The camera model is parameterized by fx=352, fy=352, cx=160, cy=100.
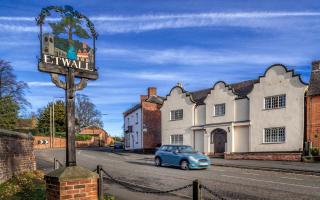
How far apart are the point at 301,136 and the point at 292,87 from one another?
167 inches

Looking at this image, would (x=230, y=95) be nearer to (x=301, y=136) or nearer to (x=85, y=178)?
(x=301, y=136)

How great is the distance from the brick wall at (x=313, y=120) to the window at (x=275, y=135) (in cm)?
223

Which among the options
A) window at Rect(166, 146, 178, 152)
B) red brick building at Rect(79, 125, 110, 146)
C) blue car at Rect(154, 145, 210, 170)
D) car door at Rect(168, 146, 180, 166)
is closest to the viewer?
blue car at Rect(154, 145, 210, 170)

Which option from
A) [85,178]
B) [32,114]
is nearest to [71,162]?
[85,178]

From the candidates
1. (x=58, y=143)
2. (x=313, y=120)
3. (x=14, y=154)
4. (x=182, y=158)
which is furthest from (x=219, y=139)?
(x=58, y=143)

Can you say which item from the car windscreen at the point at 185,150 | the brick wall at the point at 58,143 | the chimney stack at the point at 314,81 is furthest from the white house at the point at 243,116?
the brick wall at the point at 58,143

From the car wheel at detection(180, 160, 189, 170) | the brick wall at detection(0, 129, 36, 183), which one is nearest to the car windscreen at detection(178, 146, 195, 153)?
the car wheel at detection(180, 160, 189, 170)

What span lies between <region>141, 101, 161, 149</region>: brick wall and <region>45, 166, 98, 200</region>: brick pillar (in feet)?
133

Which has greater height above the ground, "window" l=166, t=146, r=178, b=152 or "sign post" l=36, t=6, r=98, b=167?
"sign post" l=36, t=6, r=98, b=167

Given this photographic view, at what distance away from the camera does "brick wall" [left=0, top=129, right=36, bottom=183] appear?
38.1ft

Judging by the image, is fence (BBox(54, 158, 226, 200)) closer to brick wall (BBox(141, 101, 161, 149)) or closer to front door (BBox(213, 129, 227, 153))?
front door (BBox(213, 129, 227, 153))

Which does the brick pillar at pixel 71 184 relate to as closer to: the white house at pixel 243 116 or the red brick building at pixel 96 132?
the white house at pixel 243 116

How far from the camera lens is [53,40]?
259 inches

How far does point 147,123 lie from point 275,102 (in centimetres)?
2025
